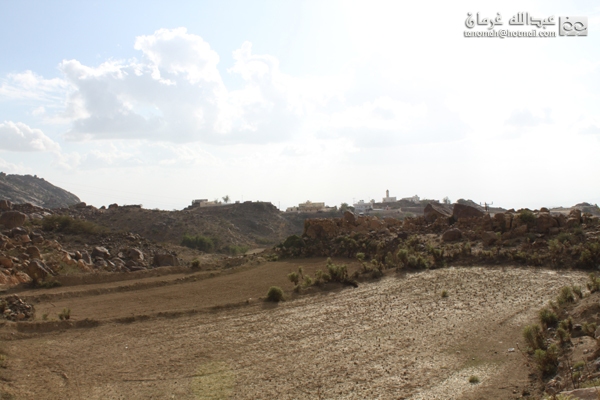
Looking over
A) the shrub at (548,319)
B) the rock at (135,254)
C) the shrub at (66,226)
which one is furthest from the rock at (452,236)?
the shrub at (66,226)

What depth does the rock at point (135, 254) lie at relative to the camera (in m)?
30.6

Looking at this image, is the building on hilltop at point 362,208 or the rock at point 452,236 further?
the building on hilltop at point 362,208

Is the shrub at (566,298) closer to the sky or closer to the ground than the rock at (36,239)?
closer to the ground

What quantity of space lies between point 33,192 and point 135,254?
295 ft

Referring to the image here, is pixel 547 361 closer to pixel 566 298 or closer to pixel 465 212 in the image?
pixel 566 298

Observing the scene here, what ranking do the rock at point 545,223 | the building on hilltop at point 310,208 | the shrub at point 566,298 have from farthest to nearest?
the building on hilltop at point 310,208 < the rock at point 545,223 < the shrub at point 566,298

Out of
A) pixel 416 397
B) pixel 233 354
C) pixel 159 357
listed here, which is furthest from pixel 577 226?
pixel 159 357

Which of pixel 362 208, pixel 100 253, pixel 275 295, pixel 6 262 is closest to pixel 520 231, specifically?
pixel 275 295

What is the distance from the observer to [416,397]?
8.84 metres

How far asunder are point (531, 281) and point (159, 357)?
1643 cm

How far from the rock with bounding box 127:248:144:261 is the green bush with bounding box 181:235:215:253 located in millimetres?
17978

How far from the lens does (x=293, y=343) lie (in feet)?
41.6

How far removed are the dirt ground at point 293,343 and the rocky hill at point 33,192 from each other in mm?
77967

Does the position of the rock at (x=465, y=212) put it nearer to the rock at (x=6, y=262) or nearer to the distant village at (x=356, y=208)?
the rock at (x=6, y=262)
